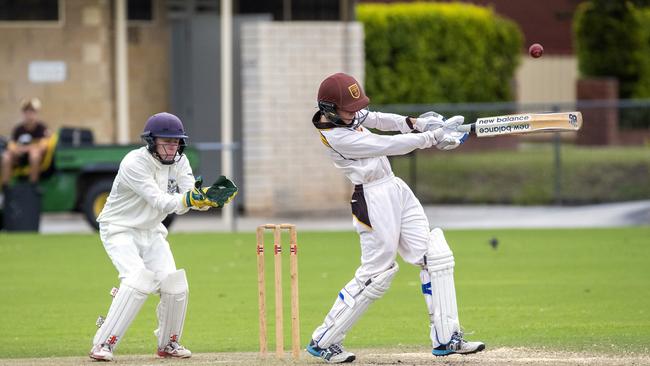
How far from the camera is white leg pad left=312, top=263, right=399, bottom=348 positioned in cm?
896

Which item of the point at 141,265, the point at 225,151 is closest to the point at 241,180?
the point at 225,151

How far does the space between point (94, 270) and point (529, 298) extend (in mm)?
5036

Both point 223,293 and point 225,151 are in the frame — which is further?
point 225,151

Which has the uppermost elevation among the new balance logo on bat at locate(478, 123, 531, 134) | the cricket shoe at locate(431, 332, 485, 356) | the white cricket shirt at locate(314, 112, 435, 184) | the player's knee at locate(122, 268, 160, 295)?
the new balance logo on bat at locate(478, 123, 531, 134)

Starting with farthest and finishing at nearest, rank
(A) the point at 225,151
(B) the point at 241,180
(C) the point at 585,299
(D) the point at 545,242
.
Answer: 1. (B) the point at 241,180
2. (A) the point at 225,151
3. (D) the point at 545,242
4. (C) the point at 585,299

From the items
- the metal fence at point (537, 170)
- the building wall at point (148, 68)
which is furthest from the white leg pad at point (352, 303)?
the building wall at point (148, 68)

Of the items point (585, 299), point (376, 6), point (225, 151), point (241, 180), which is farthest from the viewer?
point (376, 6)

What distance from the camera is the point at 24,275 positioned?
1481 cm

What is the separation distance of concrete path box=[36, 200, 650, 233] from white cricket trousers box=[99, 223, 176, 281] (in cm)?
1037

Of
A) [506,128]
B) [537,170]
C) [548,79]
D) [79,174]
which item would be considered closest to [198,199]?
[506,128]

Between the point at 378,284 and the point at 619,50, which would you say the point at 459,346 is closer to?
the point at 378,284

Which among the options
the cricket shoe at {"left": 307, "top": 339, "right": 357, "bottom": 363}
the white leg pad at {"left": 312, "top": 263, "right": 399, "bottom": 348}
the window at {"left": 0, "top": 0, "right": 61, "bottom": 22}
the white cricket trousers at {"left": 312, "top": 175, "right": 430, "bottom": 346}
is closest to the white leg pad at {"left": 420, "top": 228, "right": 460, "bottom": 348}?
the white cricket trousers at {"left": 312, "top": 175, "right": 430, "bottom": 346}

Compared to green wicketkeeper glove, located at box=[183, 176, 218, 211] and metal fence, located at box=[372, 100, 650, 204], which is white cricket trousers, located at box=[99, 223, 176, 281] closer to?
green wicketkeeper glove, located at box=[183, 176, 218, 211]

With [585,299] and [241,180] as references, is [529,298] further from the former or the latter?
[241,180]
